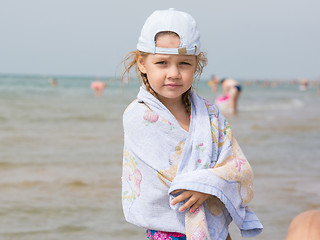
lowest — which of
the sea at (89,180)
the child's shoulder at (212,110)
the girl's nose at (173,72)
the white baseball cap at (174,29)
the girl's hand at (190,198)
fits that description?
the sea at (89,180)

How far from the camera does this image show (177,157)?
6.48 feet

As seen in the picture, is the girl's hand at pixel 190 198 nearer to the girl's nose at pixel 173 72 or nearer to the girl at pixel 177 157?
the girl at pixel 177 157

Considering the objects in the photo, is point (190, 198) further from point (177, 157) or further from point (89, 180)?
point (89, 180)

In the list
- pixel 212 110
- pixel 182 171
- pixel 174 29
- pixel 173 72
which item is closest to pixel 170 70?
pixel 173 72

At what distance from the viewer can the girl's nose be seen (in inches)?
77.7

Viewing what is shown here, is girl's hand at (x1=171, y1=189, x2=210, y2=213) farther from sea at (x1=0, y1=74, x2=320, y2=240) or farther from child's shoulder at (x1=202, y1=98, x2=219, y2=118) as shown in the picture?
sea at (x1=0, y1=74, x2=320, y2=240)

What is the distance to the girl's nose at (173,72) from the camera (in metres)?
1.97

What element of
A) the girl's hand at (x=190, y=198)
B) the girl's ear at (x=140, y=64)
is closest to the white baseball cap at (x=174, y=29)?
the girl's ear at (x=140, y=64)

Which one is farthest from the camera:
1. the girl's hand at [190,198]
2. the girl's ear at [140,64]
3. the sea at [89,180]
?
the sea at [89,180]

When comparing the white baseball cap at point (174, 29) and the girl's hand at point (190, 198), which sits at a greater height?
the white baseball cap at point (174, 29)

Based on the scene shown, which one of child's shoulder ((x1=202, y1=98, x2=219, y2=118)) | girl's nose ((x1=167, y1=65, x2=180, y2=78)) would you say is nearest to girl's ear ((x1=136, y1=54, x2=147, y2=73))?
girl's nose ((x1=167, y1=65, x2=180, y2=78))

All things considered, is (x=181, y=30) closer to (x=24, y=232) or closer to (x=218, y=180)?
(x=218, y=180)

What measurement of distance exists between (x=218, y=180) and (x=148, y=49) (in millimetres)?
592

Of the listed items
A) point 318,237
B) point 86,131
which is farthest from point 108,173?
point 318,237
